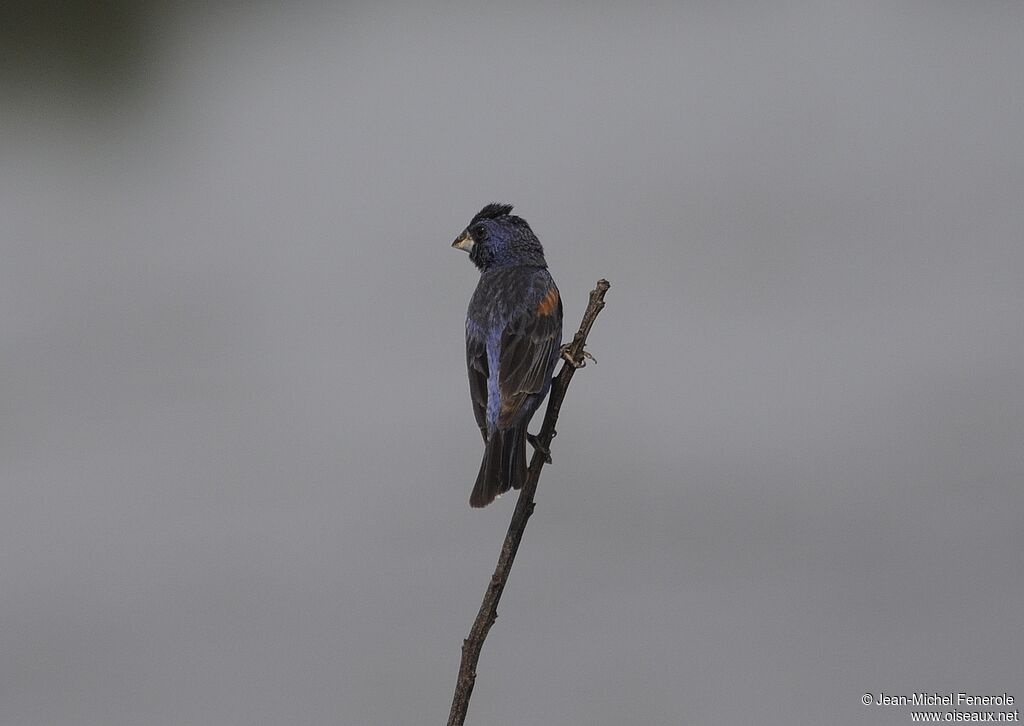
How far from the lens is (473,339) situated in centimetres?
346

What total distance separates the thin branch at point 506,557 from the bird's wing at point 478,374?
59cm

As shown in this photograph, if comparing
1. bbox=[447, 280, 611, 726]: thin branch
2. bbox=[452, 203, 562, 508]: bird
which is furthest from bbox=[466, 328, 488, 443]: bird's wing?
bbox=[447, 280, 611, 726]: thin branch

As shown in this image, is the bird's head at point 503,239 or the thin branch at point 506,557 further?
the bird's head at point 503,239

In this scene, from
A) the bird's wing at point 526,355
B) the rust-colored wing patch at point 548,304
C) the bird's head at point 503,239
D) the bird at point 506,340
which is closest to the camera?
the bird at point 506,340

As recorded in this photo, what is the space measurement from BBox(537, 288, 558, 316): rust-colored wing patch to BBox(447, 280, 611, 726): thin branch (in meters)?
0.84

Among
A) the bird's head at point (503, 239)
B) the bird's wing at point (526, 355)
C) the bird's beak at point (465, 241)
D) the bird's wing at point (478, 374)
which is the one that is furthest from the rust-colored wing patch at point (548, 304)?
the bird's beak at point (465, 241)

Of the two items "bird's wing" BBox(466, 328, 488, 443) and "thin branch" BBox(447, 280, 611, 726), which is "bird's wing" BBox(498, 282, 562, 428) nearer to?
"bird's wing" BBox(466, 328, 488, 443)

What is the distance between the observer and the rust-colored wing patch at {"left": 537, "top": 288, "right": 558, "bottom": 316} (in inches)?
136

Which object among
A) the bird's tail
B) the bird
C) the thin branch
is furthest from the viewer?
the bird

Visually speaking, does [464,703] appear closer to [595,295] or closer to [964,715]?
[595,295]

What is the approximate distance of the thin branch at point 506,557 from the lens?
6.09ft

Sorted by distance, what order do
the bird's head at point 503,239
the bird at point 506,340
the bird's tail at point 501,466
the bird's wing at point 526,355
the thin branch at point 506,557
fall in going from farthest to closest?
the bird's head at point 503,239
the bird's wing at point 526,355
the bird at point 506,340
the bird's tail at point 501,466
the thin branch at point 506,557

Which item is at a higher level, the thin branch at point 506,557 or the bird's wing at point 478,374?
the bird's wing at point 478,374

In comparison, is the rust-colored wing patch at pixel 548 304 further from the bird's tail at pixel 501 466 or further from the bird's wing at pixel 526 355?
the bird's tail at pixel 501 466
